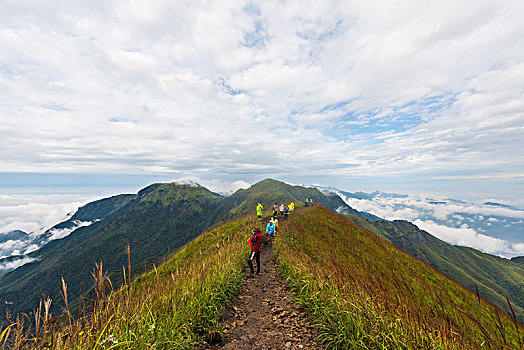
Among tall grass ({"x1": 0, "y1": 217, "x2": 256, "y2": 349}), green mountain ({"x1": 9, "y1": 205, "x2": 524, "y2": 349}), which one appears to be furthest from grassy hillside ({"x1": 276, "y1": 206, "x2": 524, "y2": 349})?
tall grass ({"x1": 0, "y1": 217, "x2": 256, "y2": 349})

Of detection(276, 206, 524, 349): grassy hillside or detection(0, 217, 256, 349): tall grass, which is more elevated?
detection(0, 217, 256, 349): tall grass

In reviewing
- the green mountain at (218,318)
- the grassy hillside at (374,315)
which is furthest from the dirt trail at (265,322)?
the grassy hillside at (374,315)

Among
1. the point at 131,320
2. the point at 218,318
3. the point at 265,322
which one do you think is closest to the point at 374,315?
the point at 265,322

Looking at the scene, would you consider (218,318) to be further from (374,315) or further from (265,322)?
(374,315)

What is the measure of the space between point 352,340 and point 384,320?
109cm

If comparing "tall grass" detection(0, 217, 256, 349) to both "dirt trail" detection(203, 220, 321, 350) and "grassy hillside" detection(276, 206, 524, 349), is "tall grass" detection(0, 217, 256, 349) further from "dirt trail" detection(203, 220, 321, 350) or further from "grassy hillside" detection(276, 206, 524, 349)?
"grassy hillside" detection(276, 206, 524, 349)

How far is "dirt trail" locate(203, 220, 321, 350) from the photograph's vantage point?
679cm

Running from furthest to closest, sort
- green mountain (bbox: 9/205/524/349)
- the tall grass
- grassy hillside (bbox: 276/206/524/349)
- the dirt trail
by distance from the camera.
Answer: the dirt trail, grassy hillside (bbox: 276/206/524/349), green mountain (bbox: 9/205/524/349), the tall grass

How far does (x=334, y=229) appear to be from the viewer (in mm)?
27000

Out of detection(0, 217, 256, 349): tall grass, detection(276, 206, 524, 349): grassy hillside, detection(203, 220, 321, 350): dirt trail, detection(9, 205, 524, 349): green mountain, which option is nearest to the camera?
detection(0, 217, 256, 349): tall grass

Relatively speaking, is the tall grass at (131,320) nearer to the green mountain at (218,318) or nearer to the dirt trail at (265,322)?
the green mountain at (218,318)

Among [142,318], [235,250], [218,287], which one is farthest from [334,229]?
[142,318]

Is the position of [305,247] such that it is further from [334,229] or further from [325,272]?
[334,229]

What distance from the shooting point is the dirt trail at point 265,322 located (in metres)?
6.79
